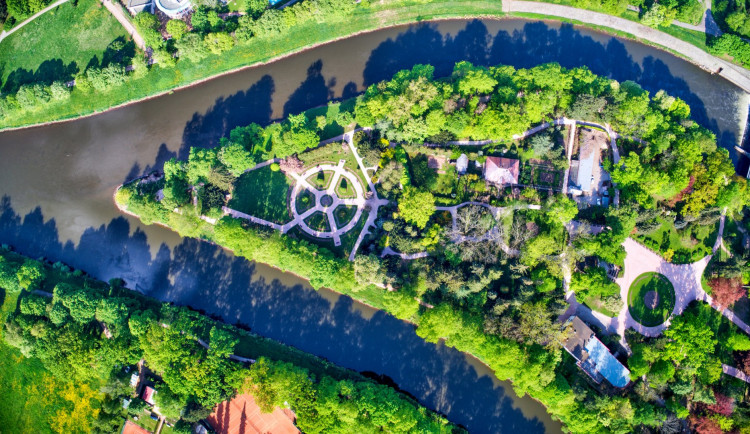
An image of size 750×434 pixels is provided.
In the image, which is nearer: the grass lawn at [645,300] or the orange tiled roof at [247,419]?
the orange tiled roof at [247,419]

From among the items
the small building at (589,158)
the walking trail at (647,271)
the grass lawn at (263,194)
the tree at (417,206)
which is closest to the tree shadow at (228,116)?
the grass lawn at (263,194)

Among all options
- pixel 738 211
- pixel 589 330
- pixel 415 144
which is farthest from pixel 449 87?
pixel 738 211

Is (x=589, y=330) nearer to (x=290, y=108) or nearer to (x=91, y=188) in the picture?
(x=290, y=108)

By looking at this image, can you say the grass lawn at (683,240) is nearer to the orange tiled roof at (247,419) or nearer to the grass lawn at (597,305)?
the grass lawn at (597,305)

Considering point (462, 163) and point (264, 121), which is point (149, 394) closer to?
point (264, 121)

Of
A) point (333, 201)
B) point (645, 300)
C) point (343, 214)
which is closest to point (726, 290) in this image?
point (645, 300)
